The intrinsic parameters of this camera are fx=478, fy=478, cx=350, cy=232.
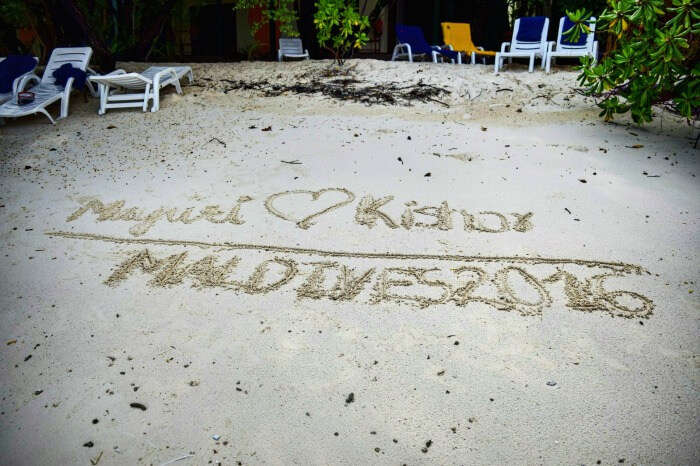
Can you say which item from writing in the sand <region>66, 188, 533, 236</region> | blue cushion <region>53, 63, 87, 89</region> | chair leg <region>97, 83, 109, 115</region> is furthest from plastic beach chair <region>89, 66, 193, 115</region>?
writing in the sand <region>66, 188, 533, 236</region>

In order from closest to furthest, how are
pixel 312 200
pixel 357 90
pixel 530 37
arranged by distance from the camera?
pixel 312 200 < pixel 357 90 < pixel 530 37

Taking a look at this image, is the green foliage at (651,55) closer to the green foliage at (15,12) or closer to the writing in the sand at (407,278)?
the writing in the sand at (407,278)

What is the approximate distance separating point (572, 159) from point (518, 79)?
9.10ft

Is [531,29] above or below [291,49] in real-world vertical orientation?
above

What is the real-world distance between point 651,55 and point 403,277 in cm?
276

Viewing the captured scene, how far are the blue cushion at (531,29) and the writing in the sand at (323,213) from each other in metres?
5.08

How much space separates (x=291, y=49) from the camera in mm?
9828

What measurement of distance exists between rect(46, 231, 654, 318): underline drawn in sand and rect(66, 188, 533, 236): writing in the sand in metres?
0.42

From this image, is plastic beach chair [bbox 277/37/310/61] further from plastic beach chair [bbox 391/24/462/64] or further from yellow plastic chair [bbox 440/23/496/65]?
yellow plastic chair [bbox 440/23/496/65]

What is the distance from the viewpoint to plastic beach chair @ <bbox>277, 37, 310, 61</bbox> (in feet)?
31.7

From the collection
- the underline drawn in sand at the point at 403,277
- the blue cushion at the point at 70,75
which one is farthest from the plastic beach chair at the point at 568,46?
the blue cushion at the point at 70,75

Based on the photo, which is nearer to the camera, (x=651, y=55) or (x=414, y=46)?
(x=651, y=55)

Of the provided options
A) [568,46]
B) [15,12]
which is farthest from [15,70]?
[568,46]

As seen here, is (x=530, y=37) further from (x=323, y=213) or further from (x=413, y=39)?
(x=323, y=213)
